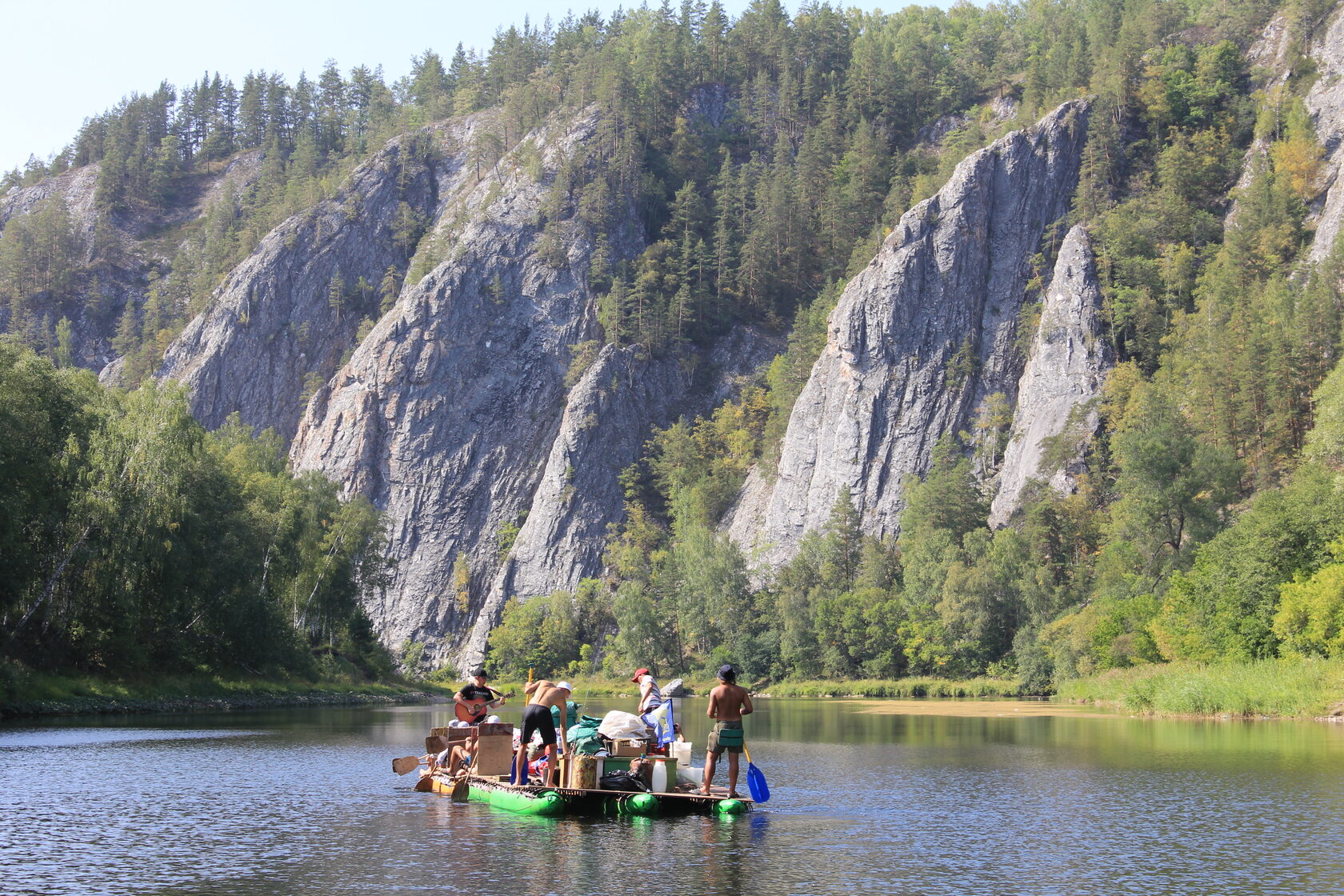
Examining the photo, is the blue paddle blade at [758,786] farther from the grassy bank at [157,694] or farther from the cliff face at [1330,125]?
the cliff face at [1330,125]

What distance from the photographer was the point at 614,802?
21.9 meters

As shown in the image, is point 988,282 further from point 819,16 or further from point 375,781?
point 375,781

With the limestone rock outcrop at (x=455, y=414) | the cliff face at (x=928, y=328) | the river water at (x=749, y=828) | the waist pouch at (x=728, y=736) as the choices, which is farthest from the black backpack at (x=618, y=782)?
the limestone rock outcrop at (x=455, y=414)

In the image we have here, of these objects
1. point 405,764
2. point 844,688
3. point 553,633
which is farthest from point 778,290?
point 405,764

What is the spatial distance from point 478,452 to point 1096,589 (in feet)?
258

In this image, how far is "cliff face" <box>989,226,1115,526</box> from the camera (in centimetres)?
10150

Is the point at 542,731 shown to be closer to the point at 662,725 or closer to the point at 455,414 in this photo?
the point at 662,725

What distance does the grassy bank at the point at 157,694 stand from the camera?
152 feet

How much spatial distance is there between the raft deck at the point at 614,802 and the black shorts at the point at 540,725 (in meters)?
1.07

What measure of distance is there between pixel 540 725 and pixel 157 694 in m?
39.6

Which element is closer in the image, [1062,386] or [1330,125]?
[1062,386]

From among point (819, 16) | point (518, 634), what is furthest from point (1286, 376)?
point (819, 16)

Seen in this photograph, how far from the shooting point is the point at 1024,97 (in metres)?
133

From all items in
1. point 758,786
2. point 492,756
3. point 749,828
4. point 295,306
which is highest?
point 295,306
